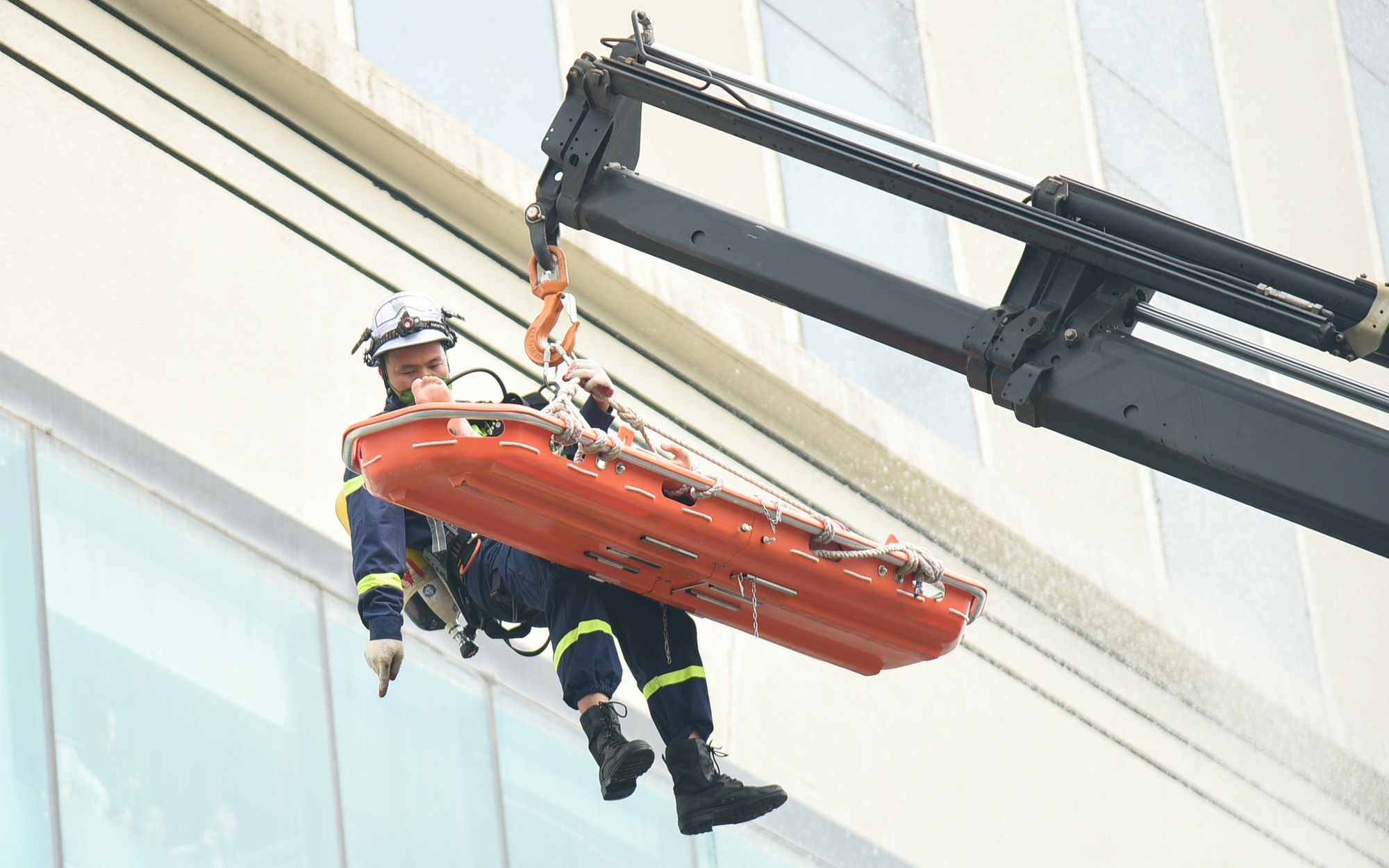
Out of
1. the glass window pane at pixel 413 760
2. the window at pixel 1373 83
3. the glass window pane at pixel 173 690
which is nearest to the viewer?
the glass window pane at pixel 173 690

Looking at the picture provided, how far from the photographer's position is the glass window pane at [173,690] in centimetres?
705

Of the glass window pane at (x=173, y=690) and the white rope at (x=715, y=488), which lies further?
the glass window pane at (x=173, y=690)

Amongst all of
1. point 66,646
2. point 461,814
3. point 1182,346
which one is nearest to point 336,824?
point 461,814

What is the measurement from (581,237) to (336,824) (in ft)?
10.8

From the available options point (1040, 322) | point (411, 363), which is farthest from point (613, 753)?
point (1040, 322)

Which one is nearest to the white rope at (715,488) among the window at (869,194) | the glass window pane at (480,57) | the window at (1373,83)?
the glass window pane at (480,57)

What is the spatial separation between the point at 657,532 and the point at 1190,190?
9.92 meters

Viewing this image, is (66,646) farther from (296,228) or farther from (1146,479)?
(1146,479)

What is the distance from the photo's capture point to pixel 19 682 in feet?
22.9

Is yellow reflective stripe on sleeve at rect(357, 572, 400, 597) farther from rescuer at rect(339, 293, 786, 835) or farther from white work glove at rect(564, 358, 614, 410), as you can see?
white work glove at rect(564, 358, 614, 410)

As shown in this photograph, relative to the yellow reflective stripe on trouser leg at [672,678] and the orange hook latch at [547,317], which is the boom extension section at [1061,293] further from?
the yellow reflective stripe on trouser leg at [672,678]

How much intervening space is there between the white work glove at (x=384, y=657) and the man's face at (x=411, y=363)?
92 centimetres

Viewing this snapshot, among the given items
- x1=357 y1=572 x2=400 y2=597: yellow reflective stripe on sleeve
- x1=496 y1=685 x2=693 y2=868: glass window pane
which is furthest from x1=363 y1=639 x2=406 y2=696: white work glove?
x1=496 y1=685 x2=693 y2=868: glass window pane

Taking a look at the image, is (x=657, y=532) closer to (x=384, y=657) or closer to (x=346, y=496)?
(x=384, y=657)
